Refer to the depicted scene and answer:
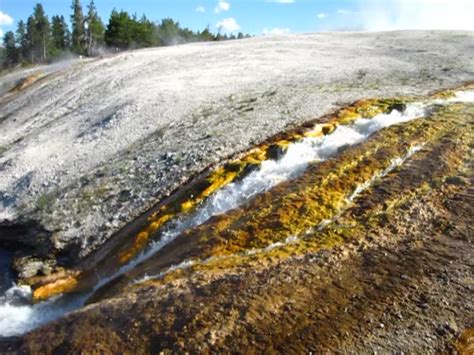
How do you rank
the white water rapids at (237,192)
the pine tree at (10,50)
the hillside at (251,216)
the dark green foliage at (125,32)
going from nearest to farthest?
the hillside at (251,216) < the white water rapids at (237,192) < the dark green foliage at (125,32) < the pine tree at (10,50)

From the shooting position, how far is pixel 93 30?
77938mm

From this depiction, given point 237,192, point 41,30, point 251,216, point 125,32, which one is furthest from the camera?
point 41,30

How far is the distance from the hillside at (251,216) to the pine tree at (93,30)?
53.3 m

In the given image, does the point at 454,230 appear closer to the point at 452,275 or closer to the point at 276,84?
the point at 452,275

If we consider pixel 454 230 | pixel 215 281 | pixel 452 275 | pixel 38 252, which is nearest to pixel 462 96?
pixel 454 230

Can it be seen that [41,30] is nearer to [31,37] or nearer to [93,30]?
→ [31,37]

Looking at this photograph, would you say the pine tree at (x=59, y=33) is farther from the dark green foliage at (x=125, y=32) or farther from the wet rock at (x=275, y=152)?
the wet rock at (x=275, y=152)

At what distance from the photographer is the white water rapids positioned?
12.1 metres

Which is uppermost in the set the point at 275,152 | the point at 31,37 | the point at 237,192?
the point at 31,37

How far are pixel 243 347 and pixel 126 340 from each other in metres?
2.06

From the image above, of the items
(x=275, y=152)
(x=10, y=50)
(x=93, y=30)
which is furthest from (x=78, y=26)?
(x=275, y=152)

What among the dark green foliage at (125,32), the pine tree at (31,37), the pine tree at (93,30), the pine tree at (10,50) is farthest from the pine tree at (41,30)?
the dark green foliage at (125,32)

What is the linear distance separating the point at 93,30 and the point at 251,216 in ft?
238

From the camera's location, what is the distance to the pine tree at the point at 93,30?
2982 inches
